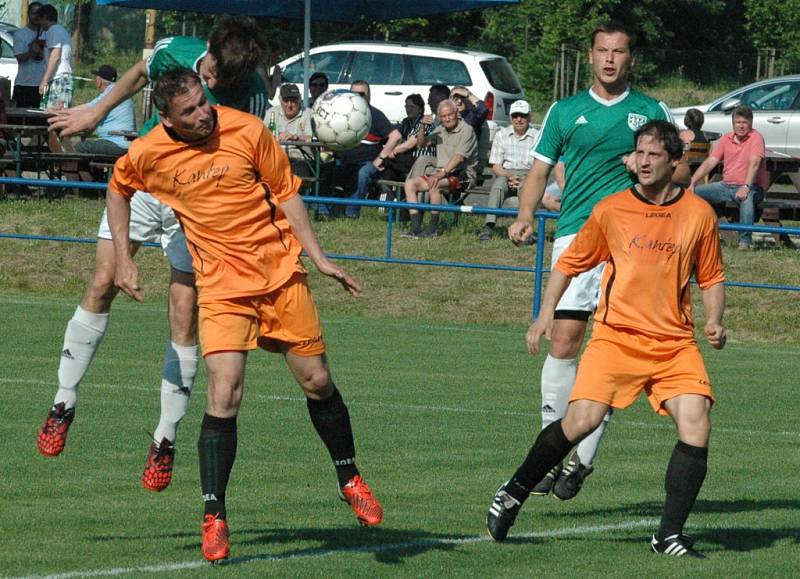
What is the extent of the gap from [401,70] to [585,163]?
65.6 feet

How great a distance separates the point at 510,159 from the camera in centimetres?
2031

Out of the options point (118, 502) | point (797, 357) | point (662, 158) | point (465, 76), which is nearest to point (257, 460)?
point (118, 502)

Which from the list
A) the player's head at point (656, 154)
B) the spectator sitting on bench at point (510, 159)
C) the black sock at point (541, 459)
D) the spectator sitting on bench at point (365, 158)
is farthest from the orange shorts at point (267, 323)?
the spectator sitting on bench at point (365, 158)

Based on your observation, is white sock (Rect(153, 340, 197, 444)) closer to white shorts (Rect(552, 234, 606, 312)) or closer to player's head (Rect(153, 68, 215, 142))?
A: player's head (Rect(153, 68, 215, 142))

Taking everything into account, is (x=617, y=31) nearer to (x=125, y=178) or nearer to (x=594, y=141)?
(x=594, y=141)

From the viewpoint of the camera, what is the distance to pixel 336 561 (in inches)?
261

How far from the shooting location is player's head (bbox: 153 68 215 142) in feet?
21.2

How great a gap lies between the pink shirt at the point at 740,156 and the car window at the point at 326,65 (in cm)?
927

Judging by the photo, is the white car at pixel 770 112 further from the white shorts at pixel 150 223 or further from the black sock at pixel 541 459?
the black sock at pixel 541 459

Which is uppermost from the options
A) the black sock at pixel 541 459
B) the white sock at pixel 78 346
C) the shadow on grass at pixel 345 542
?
the white sock at pixel 78 346

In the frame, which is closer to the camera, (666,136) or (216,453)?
(216,453)

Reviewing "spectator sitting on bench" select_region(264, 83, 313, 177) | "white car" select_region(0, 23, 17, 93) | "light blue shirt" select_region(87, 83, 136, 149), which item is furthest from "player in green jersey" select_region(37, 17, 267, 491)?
"white car" select_region(0, 23, 17, 93)

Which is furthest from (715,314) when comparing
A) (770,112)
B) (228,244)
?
(770,112)

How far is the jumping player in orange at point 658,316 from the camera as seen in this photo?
670 cm
